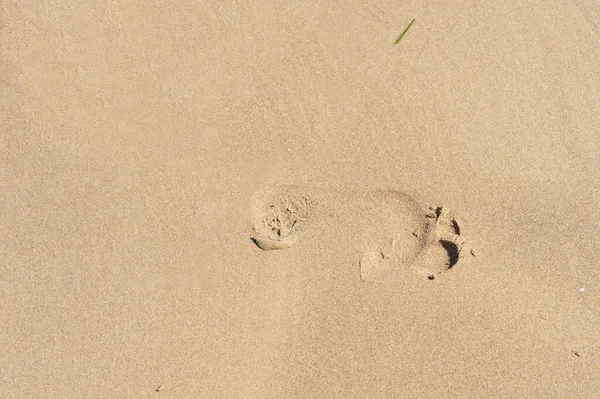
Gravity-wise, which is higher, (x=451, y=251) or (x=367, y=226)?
(x=451, y=251)

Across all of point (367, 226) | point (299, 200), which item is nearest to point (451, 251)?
point (367, 226)

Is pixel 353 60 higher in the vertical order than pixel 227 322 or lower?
higher

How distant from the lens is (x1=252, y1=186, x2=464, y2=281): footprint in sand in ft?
6.91

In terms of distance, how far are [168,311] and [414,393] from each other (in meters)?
1.22

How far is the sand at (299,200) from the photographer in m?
2.06

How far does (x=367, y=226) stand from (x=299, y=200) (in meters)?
0.35

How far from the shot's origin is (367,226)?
2.12 meters

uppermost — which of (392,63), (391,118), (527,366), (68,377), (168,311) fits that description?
(392,63)

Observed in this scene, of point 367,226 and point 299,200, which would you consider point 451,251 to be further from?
point 299,200

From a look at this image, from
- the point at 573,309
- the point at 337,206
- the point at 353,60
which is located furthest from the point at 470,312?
the point at 353,60

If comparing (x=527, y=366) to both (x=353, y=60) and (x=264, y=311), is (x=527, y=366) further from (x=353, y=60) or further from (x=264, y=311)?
(x=353, y=60)

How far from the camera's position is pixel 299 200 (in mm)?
2125

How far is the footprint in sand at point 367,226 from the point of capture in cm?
211

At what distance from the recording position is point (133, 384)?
6.72ft
